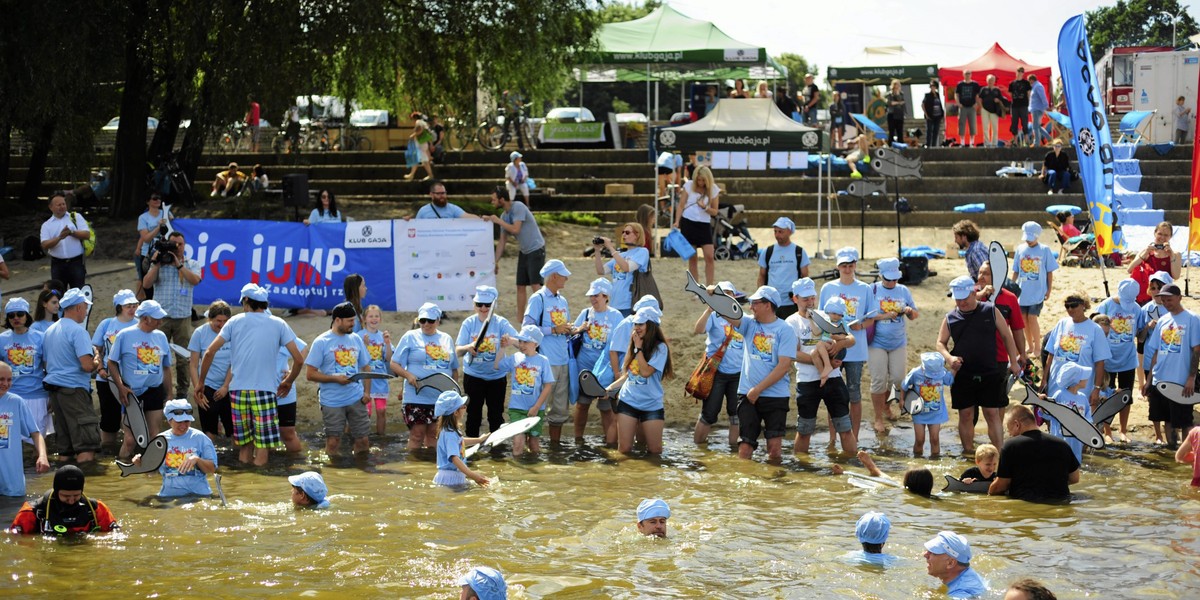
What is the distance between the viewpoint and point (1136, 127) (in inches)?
1038

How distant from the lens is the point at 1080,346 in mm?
11883

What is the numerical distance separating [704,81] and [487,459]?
2484cm

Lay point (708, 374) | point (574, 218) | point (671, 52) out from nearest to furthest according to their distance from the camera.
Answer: point (708, 374) < point (574, 218) < point (671, 52)

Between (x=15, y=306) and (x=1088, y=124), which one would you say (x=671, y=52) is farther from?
(x=15, y=306)

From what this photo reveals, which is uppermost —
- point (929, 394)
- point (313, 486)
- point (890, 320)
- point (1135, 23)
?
point (1135, 23)

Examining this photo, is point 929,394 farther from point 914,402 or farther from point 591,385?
point 591,385

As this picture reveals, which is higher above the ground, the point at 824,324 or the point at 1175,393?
the point at 824,324

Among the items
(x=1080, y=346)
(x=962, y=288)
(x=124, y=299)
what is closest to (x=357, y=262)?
(x=124, y=299)

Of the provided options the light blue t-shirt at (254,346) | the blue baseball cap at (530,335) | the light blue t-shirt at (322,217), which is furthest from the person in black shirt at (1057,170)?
the light blue t-shirt at (254,346)

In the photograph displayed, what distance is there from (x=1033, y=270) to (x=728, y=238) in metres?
6.45

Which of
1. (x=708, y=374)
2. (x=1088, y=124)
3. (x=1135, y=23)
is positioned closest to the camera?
(x=708, y=374)

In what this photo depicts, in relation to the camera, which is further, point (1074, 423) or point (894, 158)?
point (894, 158)

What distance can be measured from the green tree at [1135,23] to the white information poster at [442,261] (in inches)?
1883

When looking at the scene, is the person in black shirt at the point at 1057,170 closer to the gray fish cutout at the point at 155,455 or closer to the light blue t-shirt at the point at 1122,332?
the light blue t-shirt at the point at 1122,332
